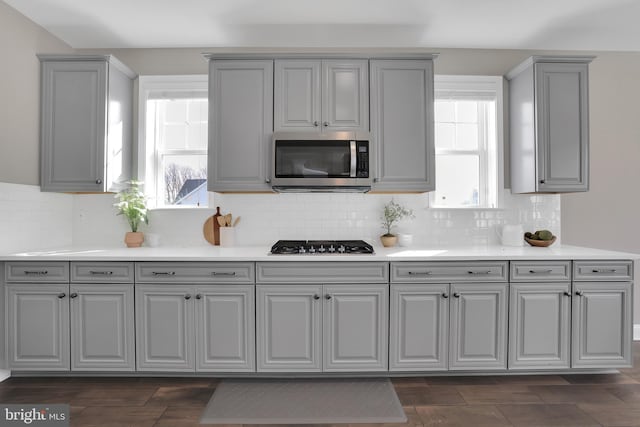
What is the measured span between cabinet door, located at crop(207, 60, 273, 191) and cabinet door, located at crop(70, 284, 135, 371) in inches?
41.0

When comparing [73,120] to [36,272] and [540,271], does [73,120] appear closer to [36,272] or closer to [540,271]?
[36,272]

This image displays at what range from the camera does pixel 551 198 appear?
349cm

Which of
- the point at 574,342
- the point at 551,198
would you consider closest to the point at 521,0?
the point at 551,198

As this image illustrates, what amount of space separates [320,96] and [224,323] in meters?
1.87

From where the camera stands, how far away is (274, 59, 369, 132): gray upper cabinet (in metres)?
3.05

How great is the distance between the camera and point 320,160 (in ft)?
9.84

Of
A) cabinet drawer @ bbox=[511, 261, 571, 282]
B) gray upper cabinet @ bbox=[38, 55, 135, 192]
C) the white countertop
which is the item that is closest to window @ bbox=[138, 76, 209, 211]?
gray upper cabinet @ bbox=[38, 55, 135, 192]

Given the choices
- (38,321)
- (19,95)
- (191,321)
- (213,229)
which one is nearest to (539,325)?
(191,321)

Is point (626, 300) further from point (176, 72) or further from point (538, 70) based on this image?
point (176, 72)

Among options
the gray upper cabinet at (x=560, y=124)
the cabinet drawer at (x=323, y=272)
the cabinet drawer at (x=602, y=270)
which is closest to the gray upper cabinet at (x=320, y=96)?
the cabinet drawer at (x=323, y=272)

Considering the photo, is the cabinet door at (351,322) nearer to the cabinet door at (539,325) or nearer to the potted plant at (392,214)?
the potted plant at (392,214)

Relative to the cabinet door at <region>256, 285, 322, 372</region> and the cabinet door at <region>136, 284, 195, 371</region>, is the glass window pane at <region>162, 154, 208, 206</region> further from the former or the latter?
the cabinet door at <region>256, 285, 322, 372</region>

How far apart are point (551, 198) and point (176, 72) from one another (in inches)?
142

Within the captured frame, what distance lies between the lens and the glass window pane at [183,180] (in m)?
3.54
